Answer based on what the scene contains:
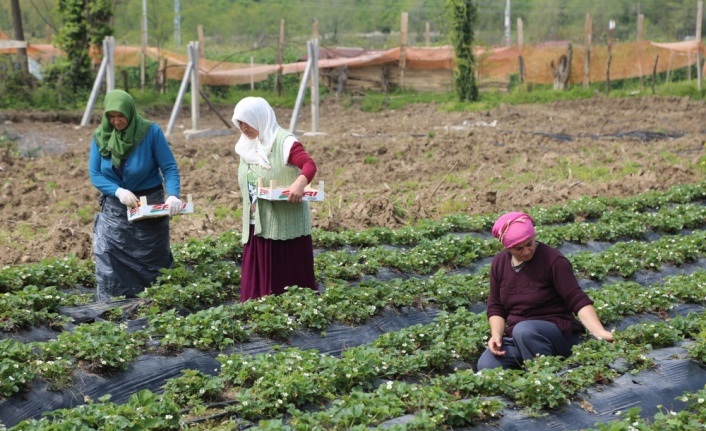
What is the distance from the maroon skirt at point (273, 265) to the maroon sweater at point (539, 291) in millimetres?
1762

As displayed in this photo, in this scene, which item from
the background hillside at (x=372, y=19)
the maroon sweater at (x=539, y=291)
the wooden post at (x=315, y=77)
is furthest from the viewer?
the background hillside at (x=372, y=19)

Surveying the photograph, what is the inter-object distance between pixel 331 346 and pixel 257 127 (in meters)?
1.77

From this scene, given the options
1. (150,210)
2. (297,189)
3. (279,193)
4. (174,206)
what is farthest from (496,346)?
(150,210)

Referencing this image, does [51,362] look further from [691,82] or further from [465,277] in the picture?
[691,82]

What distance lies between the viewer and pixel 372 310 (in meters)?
7.21

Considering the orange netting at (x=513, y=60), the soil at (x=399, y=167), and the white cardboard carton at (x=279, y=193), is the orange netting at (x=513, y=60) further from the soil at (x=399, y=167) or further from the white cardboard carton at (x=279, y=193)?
the white cardboard carton at (x=279, y=193)

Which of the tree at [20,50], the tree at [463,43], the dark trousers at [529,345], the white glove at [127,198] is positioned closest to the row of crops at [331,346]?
the dark trousers at [529,345]

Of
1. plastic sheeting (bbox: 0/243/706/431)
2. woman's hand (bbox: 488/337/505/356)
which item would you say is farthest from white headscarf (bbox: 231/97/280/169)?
woman's hand (bbox: 488/337/505/356)

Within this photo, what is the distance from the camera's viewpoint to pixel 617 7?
2105 inches

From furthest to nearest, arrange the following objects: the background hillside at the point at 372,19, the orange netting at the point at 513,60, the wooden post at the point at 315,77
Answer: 1. the background hillside at the point at 372,19
2. the orange netting at the point at 513,60
3. the wooden post at the point at 315,77

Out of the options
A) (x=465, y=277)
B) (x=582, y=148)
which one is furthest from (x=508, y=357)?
(x=582, y=148)

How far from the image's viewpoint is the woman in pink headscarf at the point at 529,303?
20.2 feet

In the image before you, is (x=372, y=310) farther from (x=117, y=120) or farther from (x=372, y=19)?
(x=372, y=19)

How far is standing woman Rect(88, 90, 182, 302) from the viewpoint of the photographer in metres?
7.65
